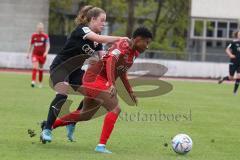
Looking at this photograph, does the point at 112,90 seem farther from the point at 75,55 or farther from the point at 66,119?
the point at 66,119

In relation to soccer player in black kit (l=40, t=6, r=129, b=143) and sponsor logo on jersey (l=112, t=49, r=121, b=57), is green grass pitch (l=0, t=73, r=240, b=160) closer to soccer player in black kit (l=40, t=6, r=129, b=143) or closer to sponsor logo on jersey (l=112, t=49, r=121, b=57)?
soccer player in black kit (l=40, t=6, r=129, b=143)

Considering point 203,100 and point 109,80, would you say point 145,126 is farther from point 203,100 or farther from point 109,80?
point 203,100

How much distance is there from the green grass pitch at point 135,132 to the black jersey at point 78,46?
1.37m

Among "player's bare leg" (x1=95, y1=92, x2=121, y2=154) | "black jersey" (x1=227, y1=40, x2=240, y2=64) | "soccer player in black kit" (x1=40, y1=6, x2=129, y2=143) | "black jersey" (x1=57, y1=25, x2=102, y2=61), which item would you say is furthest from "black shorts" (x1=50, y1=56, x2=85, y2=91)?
"black jersey" (x1=227, y1=40, x2=240, y2=64)

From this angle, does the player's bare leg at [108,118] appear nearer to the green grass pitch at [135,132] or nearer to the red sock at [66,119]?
the green grass pitch at [135,132]

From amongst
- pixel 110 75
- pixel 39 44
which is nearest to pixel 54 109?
pixel 110 75

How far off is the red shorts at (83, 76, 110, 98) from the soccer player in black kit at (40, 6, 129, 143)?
397 millimetres

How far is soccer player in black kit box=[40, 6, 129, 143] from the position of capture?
10055mm

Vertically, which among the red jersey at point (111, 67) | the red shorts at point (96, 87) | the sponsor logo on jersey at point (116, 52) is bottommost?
the red shorts at point (96, 87)

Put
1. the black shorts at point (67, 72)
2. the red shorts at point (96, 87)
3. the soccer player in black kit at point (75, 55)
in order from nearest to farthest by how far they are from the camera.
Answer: the red shorts at point (96, 87)
the soccer player in black kit at point (75, 55)
the black shorts at point (67, 72)

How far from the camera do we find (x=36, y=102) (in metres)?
18.0

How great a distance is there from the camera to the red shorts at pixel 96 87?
986cm

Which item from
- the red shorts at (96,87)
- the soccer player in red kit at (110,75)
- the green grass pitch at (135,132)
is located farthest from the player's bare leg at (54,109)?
the red shorts at (96,87)

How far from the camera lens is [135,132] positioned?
12.5 metres
